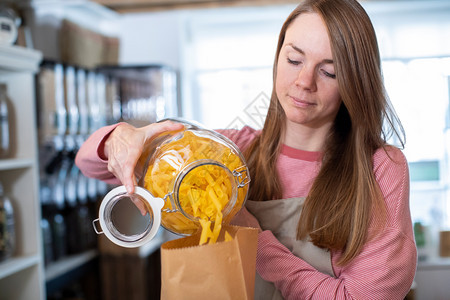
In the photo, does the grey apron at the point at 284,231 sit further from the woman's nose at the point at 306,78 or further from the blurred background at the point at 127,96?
the blurred background at the point at 127,96

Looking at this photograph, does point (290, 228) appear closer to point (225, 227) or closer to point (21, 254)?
point (225, 227)

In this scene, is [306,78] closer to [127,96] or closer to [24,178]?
[24,178]

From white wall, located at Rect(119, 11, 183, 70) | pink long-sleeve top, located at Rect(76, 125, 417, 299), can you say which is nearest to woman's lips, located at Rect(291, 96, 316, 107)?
pink long-sleeve top, located at Rect(76, 125, 417, 299)

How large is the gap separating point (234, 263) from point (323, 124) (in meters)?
0.48

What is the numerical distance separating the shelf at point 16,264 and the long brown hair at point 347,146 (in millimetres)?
1203

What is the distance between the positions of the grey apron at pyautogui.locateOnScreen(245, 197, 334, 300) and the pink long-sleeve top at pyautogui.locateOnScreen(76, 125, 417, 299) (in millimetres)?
32

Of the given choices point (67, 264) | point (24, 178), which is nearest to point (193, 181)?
point (24, 178)

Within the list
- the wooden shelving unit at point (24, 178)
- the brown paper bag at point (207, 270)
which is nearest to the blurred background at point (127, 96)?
the wooden shelving unit at point (24, 178)

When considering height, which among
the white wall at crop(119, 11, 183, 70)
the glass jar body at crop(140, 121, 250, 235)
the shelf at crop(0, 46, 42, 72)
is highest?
the white wall at crop(119, 11, 183, 70)

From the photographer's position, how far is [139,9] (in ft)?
12.9

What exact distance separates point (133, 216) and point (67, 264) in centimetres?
215

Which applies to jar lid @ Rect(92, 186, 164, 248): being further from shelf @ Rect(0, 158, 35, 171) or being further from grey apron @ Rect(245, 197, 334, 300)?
shelf @ Rect(0, 158, 35, 171)

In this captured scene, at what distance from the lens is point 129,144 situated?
0.83 m

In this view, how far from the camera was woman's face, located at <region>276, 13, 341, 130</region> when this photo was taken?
3.04 feet
